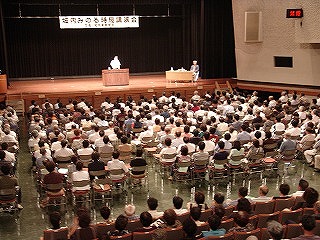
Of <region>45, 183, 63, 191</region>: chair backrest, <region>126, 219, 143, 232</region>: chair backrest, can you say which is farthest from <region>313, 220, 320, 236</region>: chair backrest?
<region>45, 183, 63, 191</region>: chair backrest

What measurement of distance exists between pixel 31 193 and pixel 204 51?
17.9 meters

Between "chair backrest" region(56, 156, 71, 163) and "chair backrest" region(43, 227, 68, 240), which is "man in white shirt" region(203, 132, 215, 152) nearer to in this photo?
"chair backrest" region(56, 156, 71, 163)

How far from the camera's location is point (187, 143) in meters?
12.1

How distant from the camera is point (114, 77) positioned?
79.8 ft

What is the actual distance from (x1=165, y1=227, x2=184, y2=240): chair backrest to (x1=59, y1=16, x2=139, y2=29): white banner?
67.6ft

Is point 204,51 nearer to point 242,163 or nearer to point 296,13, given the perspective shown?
point 296,13

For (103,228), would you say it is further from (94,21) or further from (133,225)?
(94,21)

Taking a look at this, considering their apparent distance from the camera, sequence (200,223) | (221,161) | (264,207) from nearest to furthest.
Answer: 1. (200,223)
2. (264,207)
3. (221,161)

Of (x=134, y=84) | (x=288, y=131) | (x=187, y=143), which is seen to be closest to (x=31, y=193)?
(x=187, y=143)

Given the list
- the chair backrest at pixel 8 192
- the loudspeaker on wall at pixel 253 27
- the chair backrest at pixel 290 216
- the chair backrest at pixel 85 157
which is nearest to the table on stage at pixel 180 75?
the loudspeaker on wall at pixel 253 27

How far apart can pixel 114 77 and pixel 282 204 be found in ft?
57.4

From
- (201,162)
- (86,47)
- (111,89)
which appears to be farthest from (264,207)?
(86,47)

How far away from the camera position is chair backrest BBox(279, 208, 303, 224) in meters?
7.35

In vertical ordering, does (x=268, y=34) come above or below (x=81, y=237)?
Result: above
